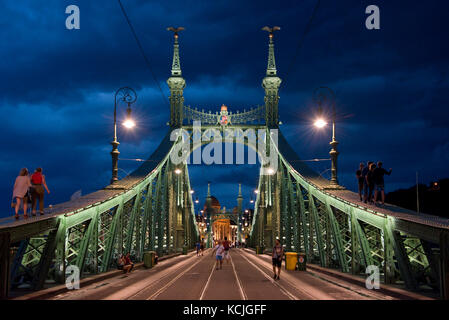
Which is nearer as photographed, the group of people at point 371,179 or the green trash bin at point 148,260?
the group of people at point 371,179

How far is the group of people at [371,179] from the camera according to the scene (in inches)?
746

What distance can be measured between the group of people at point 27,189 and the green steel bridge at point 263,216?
76 cm

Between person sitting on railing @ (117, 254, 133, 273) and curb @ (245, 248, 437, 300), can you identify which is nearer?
curb @ (245, 248, 437, 300)

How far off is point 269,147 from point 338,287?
34.7 meters

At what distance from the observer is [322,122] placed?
26078 mm

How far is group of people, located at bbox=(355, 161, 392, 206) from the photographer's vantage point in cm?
1895

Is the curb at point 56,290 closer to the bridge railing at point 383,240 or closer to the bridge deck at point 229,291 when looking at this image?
the bridge deck at point 229,291

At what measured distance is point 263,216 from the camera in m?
57.8

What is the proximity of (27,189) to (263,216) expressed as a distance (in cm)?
4319

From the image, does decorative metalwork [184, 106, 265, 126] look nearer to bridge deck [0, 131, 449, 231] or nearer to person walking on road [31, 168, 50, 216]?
bridge deck [0, 131, 449, 231]

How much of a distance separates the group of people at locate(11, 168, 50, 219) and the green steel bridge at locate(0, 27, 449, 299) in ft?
2.48

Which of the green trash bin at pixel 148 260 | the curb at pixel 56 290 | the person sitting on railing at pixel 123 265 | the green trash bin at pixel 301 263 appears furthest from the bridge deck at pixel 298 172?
the green trash bin at pixel 148 260

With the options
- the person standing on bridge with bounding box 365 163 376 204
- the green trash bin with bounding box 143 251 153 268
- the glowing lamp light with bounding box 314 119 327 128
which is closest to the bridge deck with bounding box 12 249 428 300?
the person standing on bridge with bounding box 365 163 376 204
